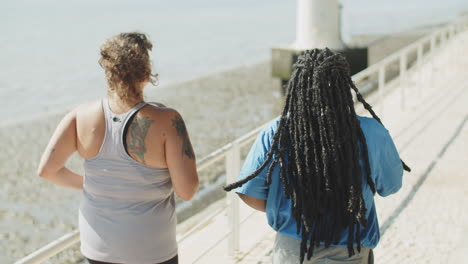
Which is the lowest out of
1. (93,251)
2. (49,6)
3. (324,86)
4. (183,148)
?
(49,6)

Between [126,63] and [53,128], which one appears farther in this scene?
[53,128]

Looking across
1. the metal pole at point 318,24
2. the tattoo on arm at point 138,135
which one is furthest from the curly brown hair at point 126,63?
the metal pole at point 318,24

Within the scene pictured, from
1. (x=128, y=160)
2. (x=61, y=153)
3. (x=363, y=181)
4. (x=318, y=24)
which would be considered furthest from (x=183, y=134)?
(x=318, y=24)

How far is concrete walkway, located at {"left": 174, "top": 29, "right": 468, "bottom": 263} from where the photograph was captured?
14.8 feet

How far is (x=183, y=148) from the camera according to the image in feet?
7.83

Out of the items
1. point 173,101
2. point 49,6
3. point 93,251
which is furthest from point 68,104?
point 49,6

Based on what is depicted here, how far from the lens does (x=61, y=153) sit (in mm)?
2500

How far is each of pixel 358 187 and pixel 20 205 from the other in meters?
7.86

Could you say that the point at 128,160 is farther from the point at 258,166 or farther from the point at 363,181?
the point at 363,181

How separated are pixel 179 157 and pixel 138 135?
181mm

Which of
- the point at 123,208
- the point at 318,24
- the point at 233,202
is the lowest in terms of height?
the point at 318,24

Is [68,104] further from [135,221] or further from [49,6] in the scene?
[49,6]

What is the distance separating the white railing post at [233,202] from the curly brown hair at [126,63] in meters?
1.78

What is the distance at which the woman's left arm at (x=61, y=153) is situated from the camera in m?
2.42
